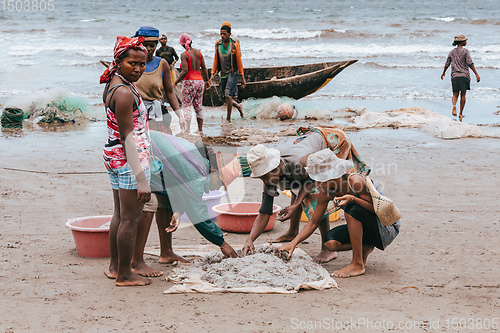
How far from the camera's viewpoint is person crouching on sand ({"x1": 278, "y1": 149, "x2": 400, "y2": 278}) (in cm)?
351

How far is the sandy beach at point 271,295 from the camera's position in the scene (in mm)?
2850

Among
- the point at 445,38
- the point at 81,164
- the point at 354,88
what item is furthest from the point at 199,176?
the point at 445,38

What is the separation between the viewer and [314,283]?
334cm

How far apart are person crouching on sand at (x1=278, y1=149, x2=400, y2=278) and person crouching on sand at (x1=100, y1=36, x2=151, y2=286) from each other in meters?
1.11

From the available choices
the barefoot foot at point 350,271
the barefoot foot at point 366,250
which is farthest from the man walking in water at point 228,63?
the barefoot foot at point 350,271

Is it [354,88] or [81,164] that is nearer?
[81,164]

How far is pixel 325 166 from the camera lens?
3.51m

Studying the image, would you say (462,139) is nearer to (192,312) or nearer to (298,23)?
(192,312)

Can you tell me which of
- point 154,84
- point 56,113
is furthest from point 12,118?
point 154,84

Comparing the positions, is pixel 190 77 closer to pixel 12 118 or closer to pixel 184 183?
pixel 12 118

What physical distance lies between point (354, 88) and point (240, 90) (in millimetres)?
5266

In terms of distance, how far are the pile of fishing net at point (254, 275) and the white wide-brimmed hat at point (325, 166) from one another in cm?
64

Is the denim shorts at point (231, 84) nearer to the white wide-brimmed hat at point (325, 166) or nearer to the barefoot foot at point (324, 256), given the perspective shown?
the barefoot foot at point (324, 256)

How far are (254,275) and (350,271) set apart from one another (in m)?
0.73
